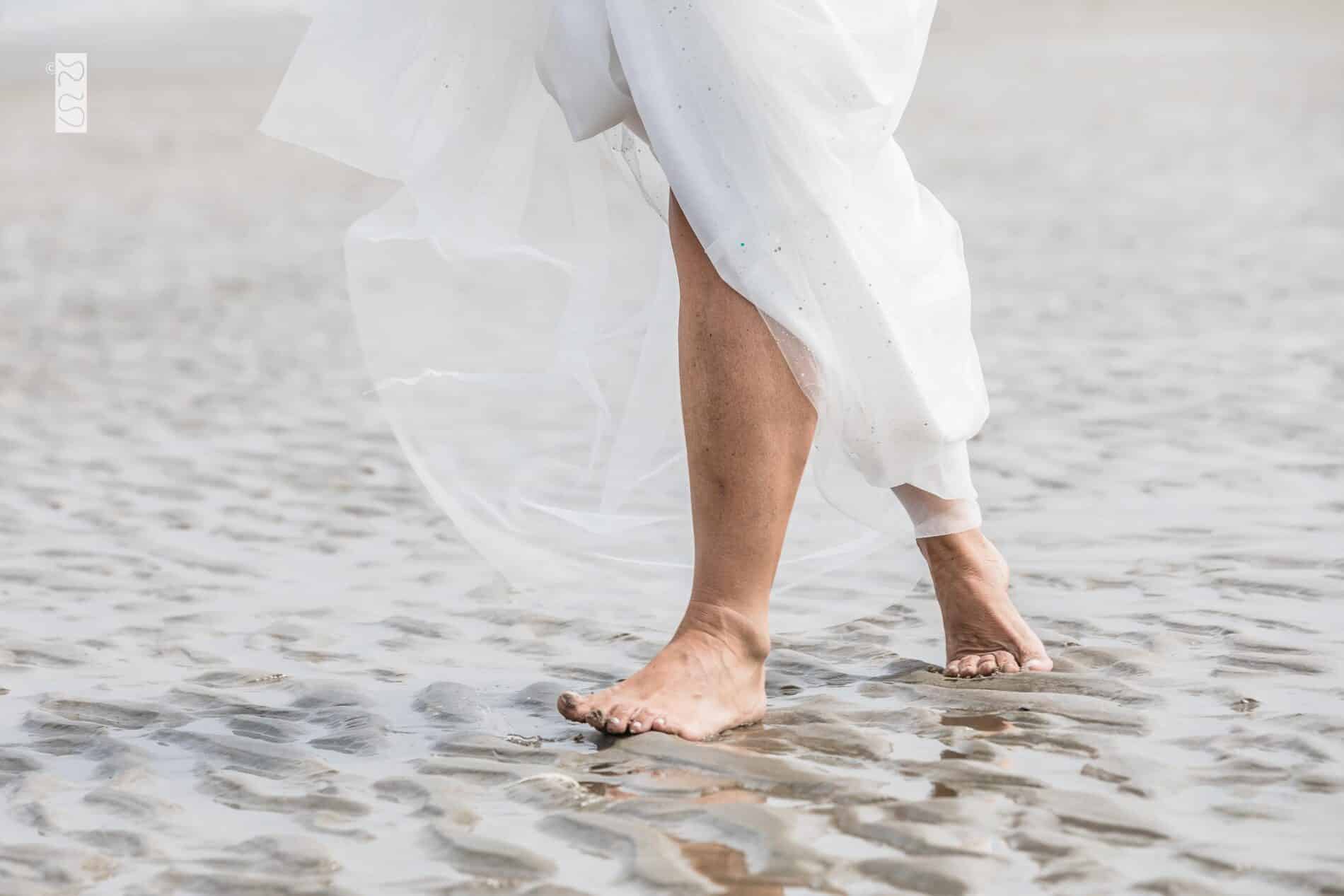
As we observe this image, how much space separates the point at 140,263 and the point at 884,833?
640cm

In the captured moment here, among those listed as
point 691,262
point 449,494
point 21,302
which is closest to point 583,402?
point 449,494

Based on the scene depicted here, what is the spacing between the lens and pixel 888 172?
2.46 meters

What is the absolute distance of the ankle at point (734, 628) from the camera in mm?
2357

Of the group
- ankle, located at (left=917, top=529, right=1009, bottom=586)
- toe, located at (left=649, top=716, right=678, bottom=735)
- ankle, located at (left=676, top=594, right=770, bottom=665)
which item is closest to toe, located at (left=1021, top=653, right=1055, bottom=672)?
ankle, located at (left=917, top=529, right=1009, bottom=586)

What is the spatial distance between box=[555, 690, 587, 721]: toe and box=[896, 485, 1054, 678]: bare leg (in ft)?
1.87

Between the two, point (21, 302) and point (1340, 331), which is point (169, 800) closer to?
point (1340, 331)

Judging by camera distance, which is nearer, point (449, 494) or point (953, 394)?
point (953, 394)

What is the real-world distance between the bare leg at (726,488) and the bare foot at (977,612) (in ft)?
1.17
